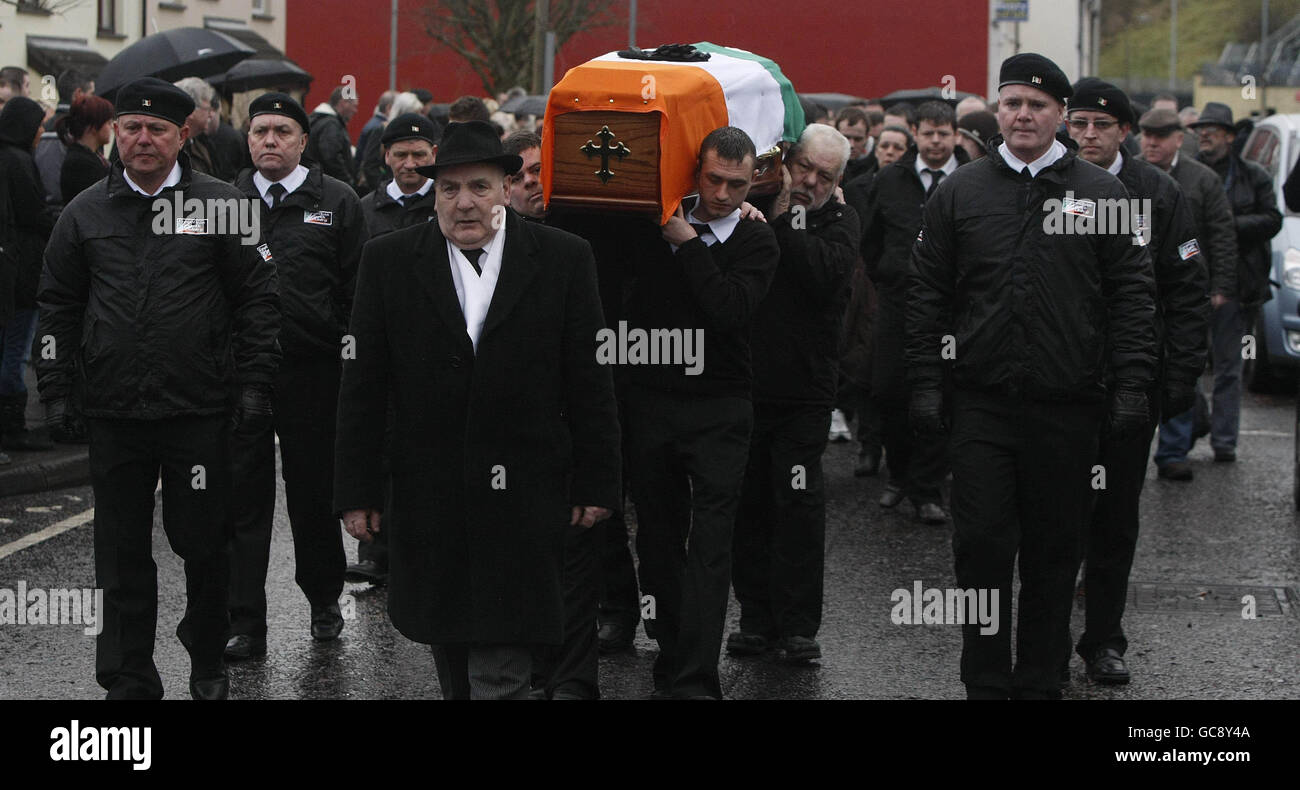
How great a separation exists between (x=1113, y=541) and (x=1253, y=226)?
6.29 metres

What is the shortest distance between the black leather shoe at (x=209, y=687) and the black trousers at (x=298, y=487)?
32.0 inches

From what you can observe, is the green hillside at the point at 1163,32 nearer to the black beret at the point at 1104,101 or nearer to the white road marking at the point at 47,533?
the white road marking at the point at 47,533

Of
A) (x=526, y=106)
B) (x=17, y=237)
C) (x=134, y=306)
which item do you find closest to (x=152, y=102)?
(x=134, y=306)

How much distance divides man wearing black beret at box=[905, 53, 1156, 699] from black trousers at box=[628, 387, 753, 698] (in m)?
0.69

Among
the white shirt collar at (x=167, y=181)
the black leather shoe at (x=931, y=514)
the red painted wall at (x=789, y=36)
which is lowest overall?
the black leather shoe at (x=931, y=514)

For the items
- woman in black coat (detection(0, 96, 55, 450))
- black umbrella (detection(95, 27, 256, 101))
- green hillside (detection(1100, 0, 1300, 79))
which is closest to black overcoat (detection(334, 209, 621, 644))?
woman in black coat (detection(0, 96, 55, 450))

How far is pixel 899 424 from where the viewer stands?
11164mm

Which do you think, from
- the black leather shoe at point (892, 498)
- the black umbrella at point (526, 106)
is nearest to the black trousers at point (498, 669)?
the black leather shoe at point (892, 498)

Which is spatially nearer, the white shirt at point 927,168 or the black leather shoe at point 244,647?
the black leather shoe at point 244,647

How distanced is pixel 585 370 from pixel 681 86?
1464mm

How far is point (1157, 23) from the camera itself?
12769 cm

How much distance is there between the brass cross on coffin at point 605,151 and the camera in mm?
6508
